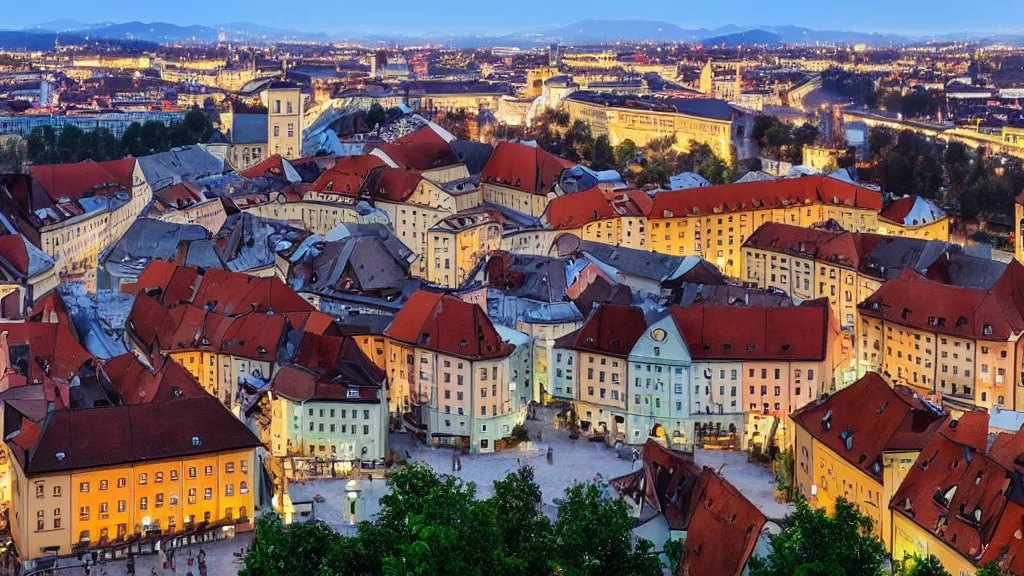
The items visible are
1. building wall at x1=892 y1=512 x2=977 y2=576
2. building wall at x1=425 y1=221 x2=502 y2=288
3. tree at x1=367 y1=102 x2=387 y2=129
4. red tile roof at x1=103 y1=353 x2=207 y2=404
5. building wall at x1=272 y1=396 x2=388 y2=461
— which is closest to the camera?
building wall at x1=892 y1=512 x2=977 y2=576

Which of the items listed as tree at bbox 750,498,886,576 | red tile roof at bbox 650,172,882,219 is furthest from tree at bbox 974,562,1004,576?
red tile roof at bbox 650,172,882,219

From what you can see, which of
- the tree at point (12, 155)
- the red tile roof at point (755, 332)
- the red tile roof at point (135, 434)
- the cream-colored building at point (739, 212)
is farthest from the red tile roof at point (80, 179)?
the red tile roof at point (135, 434)

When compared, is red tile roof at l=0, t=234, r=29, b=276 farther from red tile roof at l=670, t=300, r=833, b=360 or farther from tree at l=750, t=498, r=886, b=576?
tree at l=750, t=498, r=886, b=576

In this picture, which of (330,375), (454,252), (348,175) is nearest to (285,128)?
(348,175)

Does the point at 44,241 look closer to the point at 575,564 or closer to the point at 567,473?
the point at 567,473

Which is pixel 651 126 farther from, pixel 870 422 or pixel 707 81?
pixel 870 422

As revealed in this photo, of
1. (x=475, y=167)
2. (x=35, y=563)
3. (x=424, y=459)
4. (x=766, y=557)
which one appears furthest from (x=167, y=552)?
(x=475, y=167)
